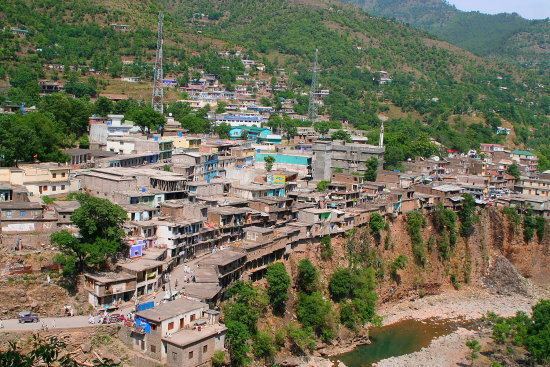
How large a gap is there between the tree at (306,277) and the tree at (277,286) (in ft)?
5.41

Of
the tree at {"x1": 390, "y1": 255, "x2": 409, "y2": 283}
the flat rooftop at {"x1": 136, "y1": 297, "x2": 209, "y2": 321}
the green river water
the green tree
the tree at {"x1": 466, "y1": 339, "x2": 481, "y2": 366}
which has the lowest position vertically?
the green river water

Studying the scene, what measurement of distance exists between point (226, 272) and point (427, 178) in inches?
840

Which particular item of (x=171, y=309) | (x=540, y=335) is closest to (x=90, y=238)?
(x=171, y=309)

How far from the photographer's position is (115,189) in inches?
1054

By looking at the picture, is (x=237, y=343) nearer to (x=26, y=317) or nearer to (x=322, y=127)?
(x=26, y=317)

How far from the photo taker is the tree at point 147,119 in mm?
39469

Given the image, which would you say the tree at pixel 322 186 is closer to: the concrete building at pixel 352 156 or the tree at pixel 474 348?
the concrete building at pixel 352 156

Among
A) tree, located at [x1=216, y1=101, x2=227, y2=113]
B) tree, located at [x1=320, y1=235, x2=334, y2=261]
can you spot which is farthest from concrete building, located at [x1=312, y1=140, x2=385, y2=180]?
tree, located at [x1=216, y1=101, x2=227, y2=113]

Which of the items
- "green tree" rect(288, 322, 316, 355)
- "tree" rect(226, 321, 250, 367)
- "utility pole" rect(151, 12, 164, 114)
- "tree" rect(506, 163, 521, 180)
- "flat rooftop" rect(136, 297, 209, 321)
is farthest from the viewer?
"utility pole" rect(151, 12, 164, 114)

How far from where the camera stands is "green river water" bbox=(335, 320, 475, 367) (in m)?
26.8

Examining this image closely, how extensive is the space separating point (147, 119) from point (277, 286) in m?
17.4

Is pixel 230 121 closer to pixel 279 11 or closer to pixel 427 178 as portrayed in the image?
pixel 427 178

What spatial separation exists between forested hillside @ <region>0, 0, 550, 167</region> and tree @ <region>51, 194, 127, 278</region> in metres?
22.9

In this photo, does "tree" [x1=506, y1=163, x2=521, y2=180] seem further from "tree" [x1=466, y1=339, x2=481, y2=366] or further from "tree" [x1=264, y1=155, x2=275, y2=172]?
"tree" [x1=466, y1=339, x2=481, y2=366]
